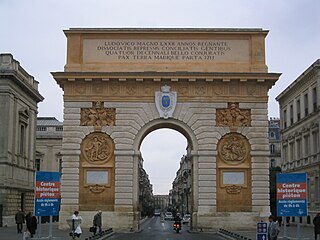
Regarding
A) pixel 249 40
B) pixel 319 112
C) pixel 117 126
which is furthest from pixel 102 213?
pixel 319 112

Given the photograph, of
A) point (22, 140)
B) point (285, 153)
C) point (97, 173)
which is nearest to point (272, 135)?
point (285, 153)

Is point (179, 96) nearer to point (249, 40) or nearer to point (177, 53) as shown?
point (177, 53)

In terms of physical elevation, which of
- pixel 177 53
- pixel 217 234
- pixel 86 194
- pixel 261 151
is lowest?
pixel 217 234

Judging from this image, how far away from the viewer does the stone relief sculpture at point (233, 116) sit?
37.4 meters

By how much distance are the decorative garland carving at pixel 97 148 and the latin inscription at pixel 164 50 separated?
501cm

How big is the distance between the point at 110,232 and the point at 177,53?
12.2m

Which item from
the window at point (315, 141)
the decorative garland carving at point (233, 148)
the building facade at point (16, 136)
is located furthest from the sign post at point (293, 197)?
the building facade at point (16, 136)

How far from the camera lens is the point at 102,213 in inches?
A: 1432

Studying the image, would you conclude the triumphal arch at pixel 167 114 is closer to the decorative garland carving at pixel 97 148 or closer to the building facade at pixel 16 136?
the decorative garland carving at pixel 97 148

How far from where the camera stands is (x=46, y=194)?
2461cm

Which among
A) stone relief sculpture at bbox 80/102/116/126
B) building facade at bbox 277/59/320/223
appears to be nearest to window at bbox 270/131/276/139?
building facade at bbox 277/59/320/223

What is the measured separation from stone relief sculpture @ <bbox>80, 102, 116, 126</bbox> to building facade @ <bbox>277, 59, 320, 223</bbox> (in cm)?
1957

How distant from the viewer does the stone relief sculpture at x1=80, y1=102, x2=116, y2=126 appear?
37406mm

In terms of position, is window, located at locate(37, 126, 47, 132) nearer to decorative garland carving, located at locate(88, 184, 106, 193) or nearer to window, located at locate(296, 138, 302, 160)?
window, located at locate(296, 138, 302, 160)
